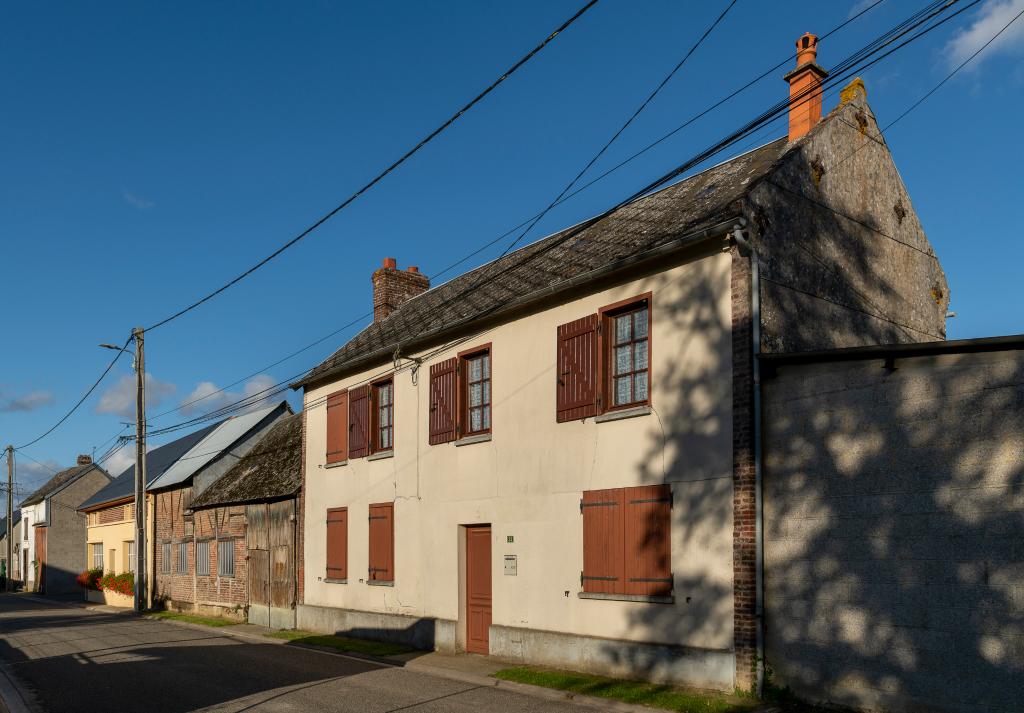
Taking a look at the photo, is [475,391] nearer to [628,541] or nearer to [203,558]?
[628,541]

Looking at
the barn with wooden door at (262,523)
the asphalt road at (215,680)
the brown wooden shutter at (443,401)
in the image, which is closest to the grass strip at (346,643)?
the asphalt road at (215,680)

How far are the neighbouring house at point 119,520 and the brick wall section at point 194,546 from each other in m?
1.47

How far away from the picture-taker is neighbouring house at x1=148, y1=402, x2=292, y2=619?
87.6 feet

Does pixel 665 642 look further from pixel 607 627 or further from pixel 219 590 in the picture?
pixel 219 590

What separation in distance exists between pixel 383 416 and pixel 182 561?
14.2 m

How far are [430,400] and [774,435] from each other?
8293 millimetres

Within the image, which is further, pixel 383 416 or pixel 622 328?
pixel 383 416

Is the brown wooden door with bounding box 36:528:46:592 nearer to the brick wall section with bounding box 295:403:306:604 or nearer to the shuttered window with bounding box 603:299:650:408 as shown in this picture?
the brick wall section with bounding box 295:403:306:604

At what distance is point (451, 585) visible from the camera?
16891mm

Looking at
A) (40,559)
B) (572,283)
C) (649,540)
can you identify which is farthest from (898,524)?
(40,559)

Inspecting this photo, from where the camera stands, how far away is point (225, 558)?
26984mm

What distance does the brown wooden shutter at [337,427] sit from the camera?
21.3 m

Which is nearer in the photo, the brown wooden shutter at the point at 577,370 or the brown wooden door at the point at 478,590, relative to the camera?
the brown wooden shutter at the point at 577,370

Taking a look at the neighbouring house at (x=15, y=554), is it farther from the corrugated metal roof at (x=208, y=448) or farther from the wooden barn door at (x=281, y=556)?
the wooden barn door at (x=281, y=556)
